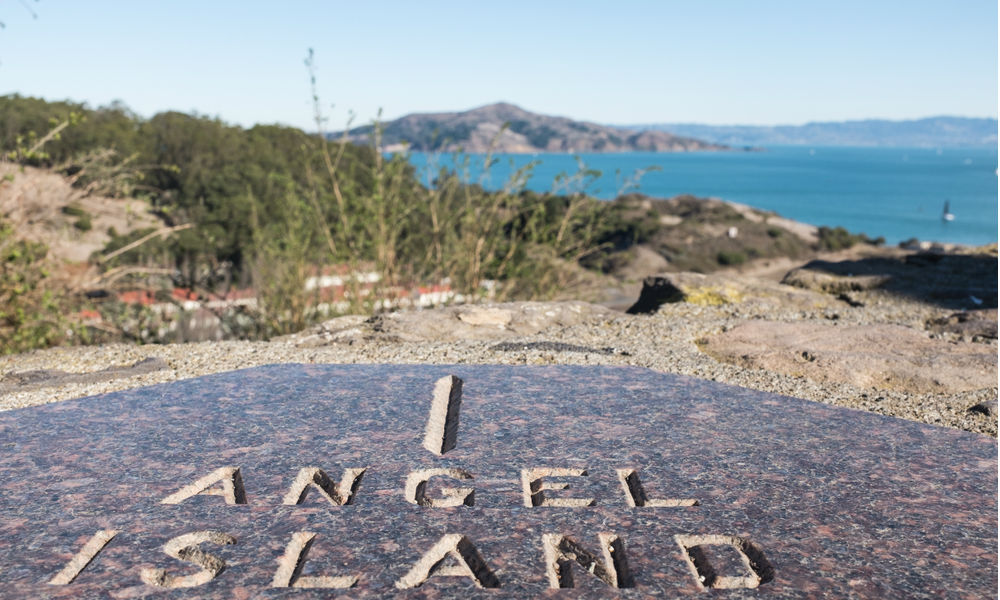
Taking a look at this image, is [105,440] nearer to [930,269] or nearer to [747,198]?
[930,269]

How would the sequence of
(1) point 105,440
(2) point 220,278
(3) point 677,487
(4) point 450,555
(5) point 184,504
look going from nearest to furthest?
(4) point 450,555 < (5) point 184,504 < (3) point 677,487 < (1) point 105,440 < (2) point 220,278

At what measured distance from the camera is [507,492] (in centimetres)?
197

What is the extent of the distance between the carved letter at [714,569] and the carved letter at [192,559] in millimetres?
941

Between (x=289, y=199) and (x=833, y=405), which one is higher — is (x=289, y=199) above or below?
above

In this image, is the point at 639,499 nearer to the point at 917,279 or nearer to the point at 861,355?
the point at 861,355

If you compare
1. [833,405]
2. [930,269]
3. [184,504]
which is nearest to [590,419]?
[833,405]

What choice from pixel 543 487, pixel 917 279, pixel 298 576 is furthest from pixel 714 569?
pixel 917 279

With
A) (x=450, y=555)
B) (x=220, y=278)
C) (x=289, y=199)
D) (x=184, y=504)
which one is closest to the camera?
(x=450, y=555)

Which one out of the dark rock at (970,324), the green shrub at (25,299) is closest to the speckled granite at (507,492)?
the dark rock at (970,324)

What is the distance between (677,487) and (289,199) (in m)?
3.77

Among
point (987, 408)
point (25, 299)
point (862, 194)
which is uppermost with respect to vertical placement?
point (25, 299)

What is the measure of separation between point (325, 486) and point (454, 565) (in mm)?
507

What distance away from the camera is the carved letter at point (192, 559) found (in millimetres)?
1559

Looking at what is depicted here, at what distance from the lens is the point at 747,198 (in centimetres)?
9362
